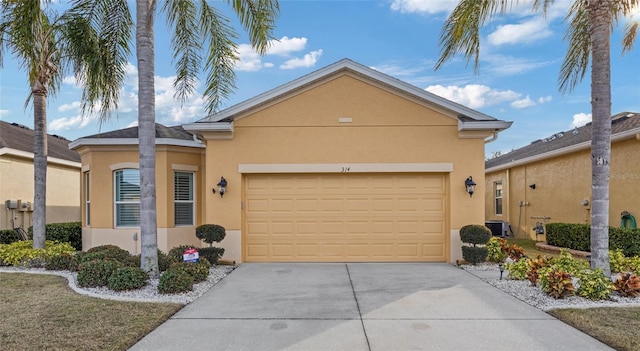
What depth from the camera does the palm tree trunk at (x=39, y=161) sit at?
383 inches

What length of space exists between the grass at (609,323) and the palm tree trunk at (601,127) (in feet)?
4.26

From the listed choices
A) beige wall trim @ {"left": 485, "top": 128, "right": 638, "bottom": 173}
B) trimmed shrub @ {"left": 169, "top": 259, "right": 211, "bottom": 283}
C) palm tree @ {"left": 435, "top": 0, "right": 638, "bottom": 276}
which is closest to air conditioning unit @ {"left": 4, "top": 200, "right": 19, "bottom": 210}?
trimmed shrub @ {"left": 169, "top": 259, "right": 211, "bottom": 283}

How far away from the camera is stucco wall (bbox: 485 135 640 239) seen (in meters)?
11.1

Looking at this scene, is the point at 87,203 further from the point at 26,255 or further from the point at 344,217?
the point at 344,217

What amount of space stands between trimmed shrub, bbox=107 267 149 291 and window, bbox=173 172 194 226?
4.14 meters

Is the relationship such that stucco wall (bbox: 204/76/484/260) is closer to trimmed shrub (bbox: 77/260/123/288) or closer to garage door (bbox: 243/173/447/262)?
garage door (bbox: 243/173/447/262)

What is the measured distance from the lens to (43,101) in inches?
396

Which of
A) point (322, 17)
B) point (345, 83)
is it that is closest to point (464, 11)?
point (345, 83)

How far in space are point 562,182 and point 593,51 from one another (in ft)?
27.9

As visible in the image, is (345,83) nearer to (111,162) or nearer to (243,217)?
(243,217)

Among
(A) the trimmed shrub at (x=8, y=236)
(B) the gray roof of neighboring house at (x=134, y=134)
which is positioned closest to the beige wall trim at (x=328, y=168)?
(B) the gray roof of neighboring house at (x=134, y=134)

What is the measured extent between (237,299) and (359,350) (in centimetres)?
282

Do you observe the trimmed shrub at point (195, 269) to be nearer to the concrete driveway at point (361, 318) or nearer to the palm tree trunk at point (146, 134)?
the concrete driveway at point (361, 318)

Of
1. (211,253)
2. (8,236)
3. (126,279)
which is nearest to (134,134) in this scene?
(211,253)
